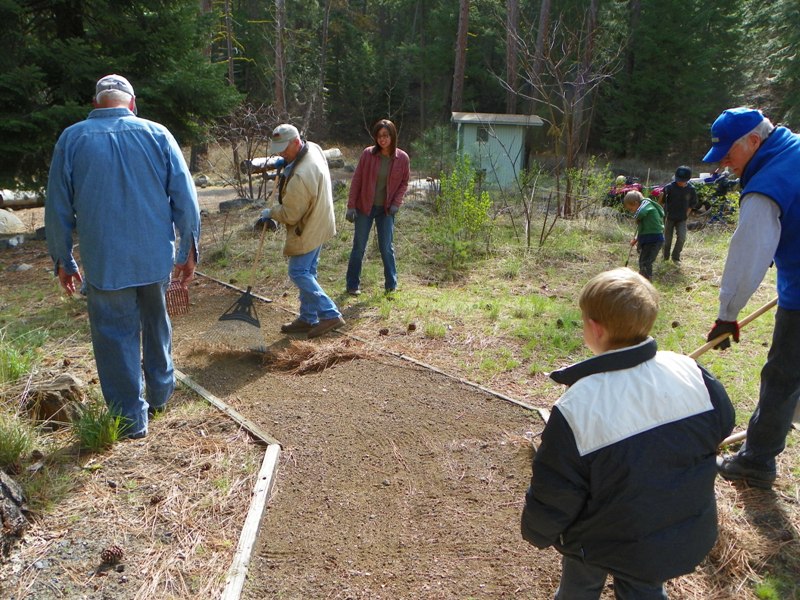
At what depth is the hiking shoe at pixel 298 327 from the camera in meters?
5.86

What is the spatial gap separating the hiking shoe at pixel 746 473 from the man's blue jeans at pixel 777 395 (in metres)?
0.03

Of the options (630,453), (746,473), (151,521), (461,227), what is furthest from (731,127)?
(461,227)

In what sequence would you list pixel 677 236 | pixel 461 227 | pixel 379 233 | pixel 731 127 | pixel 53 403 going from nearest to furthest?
pixel 731 127 → pixel 53 403 → pixel 379 233 → pixel 461 227 → pixel 677 236

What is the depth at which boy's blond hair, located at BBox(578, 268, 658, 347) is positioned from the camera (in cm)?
183

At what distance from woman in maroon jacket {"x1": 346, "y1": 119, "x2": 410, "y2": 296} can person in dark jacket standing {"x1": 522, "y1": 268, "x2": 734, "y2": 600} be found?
4975 millimetres

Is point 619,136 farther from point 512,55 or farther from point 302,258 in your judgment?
point 302,258

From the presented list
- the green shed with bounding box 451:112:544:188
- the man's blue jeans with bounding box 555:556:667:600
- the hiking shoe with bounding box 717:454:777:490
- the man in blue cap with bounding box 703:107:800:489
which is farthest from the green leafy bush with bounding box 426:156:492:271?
the green shed with bounding box 451:112:544:188

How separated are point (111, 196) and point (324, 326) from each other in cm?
264

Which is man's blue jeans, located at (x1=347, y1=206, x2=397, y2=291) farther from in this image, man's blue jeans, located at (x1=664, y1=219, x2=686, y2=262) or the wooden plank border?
man's blue jeans, located at (x1=664, y1=219, x2=686, y2=262)

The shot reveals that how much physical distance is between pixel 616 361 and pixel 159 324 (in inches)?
115

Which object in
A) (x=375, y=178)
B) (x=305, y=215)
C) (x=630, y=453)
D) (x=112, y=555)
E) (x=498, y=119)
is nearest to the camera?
(x=630, y=453)

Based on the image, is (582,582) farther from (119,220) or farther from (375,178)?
(375,178)

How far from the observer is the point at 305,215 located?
546 centimetres

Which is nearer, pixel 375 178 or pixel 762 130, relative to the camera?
pixel 762 130
